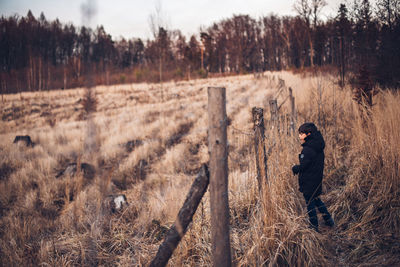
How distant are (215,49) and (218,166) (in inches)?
1761

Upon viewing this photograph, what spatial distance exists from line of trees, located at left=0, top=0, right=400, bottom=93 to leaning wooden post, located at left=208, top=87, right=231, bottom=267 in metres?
0.73

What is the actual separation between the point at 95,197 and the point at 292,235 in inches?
137

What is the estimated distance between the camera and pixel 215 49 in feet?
143

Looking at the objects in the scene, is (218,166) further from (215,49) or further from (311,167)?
(215,49)

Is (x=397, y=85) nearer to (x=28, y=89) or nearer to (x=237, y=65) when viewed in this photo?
(x=28, y=89)

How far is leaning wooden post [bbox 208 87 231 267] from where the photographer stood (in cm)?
154

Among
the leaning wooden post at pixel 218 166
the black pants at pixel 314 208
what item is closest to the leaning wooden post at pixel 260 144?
the black pants at pixel 314 208

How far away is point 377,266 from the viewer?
215cm

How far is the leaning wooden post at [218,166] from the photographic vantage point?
154 cm

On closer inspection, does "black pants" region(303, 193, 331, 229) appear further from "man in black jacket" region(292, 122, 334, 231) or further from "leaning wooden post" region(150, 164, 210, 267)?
"leaning wooden post" region(150, 164, 210, 267)

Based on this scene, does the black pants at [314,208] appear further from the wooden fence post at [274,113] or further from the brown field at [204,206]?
the wooden fence post at [274,113]

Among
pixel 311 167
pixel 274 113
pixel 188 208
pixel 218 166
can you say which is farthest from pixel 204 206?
pixel 218 166

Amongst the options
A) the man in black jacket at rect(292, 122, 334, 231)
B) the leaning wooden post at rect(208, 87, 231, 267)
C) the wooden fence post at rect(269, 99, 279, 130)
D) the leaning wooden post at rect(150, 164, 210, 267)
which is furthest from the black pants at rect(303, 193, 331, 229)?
the leaning wooden post at rect(150, 164, 210, 267)

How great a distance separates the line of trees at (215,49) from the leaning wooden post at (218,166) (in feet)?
2.40
